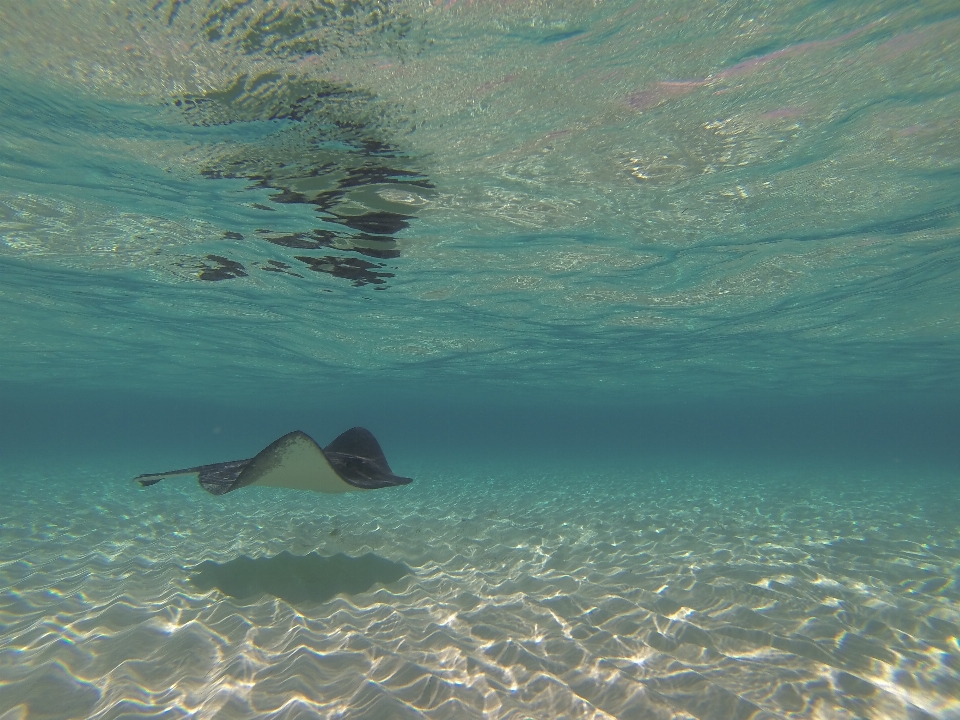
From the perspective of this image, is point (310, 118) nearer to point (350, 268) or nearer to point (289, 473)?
point (289, 473)

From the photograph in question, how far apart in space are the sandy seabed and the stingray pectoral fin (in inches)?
67.9

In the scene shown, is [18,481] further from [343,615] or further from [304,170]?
[343,615]

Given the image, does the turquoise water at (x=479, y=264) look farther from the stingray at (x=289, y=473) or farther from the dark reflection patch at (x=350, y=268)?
the stingray at (x=289, y=473)

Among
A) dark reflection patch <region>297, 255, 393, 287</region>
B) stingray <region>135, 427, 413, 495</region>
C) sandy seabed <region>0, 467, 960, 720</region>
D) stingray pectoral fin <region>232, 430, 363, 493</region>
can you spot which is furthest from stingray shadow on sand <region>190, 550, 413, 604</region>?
dark reflection patch <region>297, 255, 393, 287</region>

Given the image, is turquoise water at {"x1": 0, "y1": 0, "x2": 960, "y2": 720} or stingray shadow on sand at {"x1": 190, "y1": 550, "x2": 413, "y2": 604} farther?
stingray shadow on sand at {"x1": 190, "y1": 550, "x2": 413, "y2": 604}

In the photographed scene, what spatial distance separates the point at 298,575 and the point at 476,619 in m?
3.31

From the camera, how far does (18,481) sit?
21.1m

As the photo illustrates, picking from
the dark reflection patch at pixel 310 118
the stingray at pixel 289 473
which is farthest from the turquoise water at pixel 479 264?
the stingray at pixel 289 473

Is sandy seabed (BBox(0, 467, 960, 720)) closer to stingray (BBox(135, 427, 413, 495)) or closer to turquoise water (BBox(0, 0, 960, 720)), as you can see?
turquoise water (BBox(0, 0, 960, 720))

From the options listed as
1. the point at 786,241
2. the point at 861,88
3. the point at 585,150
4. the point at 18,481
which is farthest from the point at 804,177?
the point at 18,481

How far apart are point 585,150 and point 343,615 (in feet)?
28.6

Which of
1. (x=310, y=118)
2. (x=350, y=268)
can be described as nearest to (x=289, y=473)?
(x=310, y=118)

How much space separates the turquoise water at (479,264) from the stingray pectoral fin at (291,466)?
1738 millimetres

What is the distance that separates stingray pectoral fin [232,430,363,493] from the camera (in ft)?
17.9
